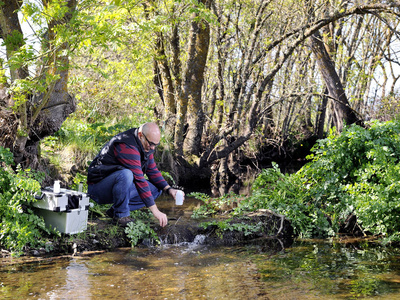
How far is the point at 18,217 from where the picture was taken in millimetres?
5281

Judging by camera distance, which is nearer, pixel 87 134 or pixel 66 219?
pixel 66 219

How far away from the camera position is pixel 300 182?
7.48m

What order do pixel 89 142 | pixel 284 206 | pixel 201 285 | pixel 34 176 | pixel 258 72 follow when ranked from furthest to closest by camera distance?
pixel 258 72, pixel 89 142, pixel 284 206, pixel 34 176, pixel 201 285

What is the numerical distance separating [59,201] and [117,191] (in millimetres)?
885

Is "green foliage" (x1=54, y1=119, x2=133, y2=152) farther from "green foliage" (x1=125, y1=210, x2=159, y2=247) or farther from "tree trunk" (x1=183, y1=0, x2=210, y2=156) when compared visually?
"green foliage" (x1=125, y1=210, x2=159, y2=247)

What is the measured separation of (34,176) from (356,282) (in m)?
4.38

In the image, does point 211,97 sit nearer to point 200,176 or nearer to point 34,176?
point 200,176

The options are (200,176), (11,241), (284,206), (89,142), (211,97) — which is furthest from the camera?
(211,97)

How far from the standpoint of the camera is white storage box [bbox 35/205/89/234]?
18.1ft

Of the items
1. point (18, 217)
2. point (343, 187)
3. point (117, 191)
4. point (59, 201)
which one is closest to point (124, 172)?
point (117, 191)

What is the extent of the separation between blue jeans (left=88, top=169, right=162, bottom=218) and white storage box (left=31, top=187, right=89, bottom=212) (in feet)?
1.73

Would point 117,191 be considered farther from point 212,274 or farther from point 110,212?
point 212,274

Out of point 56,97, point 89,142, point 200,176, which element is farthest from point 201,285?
point 200,176

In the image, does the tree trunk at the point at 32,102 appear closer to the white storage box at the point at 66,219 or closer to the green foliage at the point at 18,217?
the green foliage at the point at 18,217
